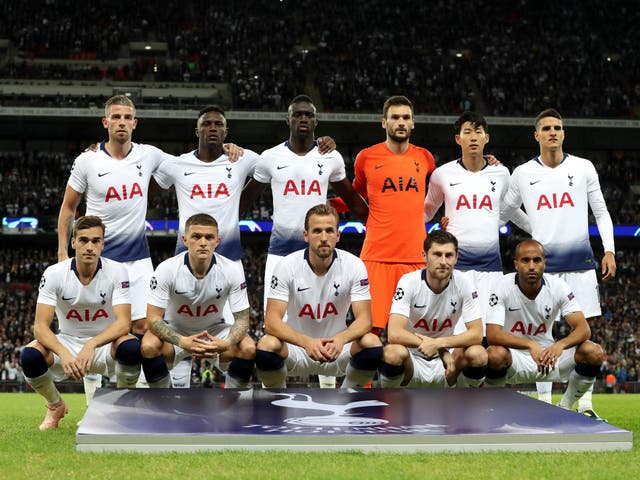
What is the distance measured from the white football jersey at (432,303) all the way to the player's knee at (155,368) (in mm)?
1931

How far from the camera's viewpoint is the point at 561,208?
307 inches

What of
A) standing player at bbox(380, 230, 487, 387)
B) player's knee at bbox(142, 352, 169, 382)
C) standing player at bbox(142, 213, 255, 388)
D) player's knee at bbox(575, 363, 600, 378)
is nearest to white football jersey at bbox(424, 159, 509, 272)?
standing player at bbox(380, 230, 487, 387)

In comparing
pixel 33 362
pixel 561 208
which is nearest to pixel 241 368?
pixel 33 362

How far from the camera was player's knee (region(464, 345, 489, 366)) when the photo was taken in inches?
272

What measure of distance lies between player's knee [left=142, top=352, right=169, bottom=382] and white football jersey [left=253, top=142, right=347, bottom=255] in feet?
5.09

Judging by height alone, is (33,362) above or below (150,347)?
below

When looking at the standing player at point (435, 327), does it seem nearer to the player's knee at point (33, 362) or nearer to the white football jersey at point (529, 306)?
the white football jersey at point (529, 306)

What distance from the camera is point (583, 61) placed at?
36.3m

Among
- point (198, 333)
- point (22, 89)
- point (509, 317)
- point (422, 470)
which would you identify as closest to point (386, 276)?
point (509, 317)

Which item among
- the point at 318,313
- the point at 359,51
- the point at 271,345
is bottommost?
the point at 271,345

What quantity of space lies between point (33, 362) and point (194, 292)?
A: 1.38 meters

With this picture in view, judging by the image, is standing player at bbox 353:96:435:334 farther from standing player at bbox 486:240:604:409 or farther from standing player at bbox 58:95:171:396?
standing player at bbox 58:95:171:396

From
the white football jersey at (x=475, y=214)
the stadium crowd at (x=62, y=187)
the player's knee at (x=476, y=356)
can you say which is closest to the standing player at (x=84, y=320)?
the player's knee at (x=476, y=356)

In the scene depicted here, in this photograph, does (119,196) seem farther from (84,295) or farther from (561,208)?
(561,208)
